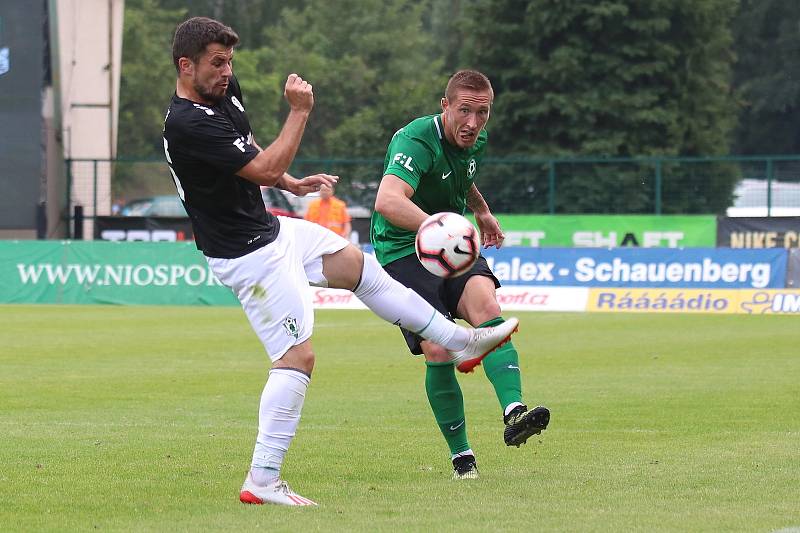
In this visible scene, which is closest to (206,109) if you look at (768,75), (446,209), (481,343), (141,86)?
(481,343)

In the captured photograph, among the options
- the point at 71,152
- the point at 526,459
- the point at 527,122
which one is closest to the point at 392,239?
the point at 526,459

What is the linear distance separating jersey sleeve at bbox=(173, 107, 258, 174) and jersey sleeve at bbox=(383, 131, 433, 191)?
1.29 meters

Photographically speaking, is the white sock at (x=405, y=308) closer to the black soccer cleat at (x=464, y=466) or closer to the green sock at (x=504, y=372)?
the green sock at (x=504, y=372)

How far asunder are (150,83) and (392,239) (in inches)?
2627

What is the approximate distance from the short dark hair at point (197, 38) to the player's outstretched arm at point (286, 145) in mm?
378

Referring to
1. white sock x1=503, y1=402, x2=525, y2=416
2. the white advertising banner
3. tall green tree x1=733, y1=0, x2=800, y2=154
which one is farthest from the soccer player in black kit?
tall green tree x1=733, y1=0, x2=800, y2=154

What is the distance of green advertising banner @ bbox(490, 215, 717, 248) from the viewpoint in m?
29.7

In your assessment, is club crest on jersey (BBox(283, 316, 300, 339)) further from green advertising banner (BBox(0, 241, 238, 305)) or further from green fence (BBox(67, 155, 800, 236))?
green fence (BBox(67, 155, 800, 236))

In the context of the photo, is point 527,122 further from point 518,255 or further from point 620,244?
point 518,255

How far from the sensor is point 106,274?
2716 centimetres

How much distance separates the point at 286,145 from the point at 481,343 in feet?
4.99

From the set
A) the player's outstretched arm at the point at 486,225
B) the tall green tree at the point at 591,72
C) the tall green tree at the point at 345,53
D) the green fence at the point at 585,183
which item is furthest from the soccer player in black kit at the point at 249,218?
the tall green tree at the point at 345,53

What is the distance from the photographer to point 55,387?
42.9 ft

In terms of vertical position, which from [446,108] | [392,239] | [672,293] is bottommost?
[672,293]
